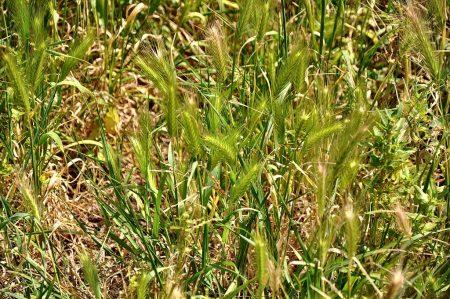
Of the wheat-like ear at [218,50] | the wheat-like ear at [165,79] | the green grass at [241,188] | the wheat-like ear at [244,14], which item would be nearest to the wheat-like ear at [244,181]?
the green grass at [241,188]

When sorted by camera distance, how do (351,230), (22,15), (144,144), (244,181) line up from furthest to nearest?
1. (22,15)
2. (144,144)
3. (244,181)
4. (351,230)

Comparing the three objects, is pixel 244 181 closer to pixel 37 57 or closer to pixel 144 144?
pixel 144 144

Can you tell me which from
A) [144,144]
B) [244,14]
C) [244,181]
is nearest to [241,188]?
[244,181]

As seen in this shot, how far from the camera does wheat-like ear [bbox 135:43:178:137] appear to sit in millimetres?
2070

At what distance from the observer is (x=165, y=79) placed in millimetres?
2113

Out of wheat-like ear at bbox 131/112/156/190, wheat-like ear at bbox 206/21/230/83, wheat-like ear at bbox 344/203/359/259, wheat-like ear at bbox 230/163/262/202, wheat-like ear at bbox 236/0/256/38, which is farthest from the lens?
wheat-like ear at bbox 236/0/256/38

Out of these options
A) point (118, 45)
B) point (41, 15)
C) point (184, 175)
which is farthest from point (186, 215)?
point (118, 45)

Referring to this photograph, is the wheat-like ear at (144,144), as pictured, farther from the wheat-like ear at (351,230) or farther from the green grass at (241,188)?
the wheat-like ear at (351,230)

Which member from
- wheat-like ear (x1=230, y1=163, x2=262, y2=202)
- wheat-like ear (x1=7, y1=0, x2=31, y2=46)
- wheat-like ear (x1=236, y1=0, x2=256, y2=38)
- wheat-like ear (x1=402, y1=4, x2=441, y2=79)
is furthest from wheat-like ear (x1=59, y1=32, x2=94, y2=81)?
wheat-like ear (x1=402, y1=4, x2=441, y2=79)

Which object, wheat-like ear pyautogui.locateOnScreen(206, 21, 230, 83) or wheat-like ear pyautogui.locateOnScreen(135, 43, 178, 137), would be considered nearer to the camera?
wheat-like ear pyautogui.locateOnScreen(135, 43, 178, 137)

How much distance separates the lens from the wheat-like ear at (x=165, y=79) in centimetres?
207

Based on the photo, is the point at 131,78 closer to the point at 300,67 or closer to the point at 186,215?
the point at 300,67

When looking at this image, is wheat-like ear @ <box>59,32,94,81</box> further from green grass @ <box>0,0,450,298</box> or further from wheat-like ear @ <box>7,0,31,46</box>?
wheat-like ear @ <box>7,0,31,46</box>

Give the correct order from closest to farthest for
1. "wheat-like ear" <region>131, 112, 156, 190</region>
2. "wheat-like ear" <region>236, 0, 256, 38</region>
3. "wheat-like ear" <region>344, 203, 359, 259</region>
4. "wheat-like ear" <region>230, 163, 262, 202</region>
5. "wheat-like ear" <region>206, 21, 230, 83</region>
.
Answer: "wheat-like ear" <region>344, 203, 359, 259</region>, "wheat-like ear" <region>230, 163, 262, 202</region>, "wheat-like ear" <region>131, 112, 156, 190</region>, "wheat-like ear" <region>206, 21, 230, 83</region>, "wheat-like ear" <region>236, 0, 256, 38</region>
